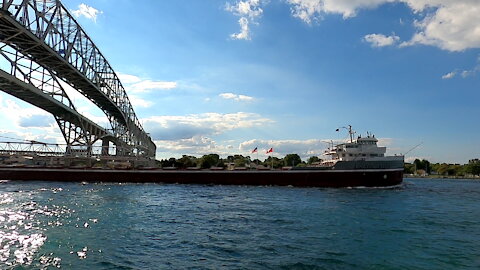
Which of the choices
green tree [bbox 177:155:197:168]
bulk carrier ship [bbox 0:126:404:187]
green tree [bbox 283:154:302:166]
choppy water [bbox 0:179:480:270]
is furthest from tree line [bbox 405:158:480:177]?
choppy water [bbox 0:179:480:270]

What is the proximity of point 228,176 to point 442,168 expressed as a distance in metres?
151

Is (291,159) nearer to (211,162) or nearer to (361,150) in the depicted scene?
(211,162)

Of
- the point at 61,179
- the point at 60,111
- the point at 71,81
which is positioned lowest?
the point at 61,179

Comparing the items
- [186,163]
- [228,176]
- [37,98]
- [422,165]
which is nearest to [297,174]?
[228,176]

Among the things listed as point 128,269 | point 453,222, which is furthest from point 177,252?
point 453,222

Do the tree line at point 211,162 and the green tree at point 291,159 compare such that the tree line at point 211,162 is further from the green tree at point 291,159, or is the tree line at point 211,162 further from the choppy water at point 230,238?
the choppy water at point 230,238

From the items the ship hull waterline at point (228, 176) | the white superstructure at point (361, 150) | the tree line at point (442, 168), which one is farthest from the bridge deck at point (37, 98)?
the tree line at point (442, 168)

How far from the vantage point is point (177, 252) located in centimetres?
1177

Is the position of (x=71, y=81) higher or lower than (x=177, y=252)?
higher

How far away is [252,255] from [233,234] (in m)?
3.46

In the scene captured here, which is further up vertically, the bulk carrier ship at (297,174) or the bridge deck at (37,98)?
the bridge deck at (37,98)

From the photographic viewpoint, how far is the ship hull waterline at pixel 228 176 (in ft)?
151

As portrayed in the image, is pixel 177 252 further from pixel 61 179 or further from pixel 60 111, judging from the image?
pixel 60 111

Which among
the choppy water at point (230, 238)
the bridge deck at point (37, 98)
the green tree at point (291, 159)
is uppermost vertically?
the bridge deck at point (37, 98)
